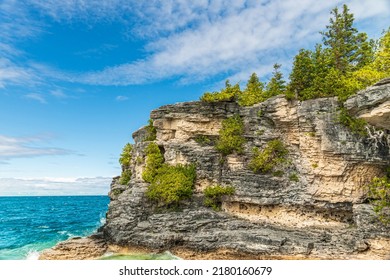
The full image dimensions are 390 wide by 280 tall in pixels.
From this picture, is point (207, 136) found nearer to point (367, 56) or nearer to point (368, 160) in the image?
point (368, 160)

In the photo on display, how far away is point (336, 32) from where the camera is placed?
28609mm

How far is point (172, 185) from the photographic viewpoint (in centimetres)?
1920

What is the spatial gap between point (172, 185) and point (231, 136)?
5315mm

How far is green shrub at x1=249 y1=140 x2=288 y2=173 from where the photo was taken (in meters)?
19.0

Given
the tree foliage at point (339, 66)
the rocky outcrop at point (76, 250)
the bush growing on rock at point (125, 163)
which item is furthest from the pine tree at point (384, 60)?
the rocky outcrop at point (76, 250)

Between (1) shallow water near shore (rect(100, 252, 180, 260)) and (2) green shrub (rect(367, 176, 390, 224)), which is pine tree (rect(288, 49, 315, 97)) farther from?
(1) shallow water near shore (rect(100, 252, 180, 260))

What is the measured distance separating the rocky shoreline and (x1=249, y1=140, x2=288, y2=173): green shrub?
398 millimetres

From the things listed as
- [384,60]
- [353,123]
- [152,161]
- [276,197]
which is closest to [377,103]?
[353,123]

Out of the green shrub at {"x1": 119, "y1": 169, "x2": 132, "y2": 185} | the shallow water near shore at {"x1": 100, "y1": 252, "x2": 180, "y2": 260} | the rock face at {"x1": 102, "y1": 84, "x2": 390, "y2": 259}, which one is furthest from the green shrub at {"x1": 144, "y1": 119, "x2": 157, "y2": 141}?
the shallow water near shore at {"x1": 100, "y1": 252, "x2": 180, "y2": 260}

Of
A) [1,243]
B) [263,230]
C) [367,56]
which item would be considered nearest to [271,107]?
[263,230]

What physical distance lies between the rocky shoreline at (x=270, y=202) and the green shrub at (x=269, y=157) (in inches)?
15.7

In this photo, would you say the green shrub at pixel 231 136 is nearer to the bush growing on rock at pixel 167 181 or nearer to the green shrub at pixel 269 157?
the green shrub at pixel 269 157

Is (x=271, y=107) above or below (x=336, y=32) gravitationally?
below

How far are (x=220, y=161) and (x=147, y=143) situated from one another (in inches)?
234
